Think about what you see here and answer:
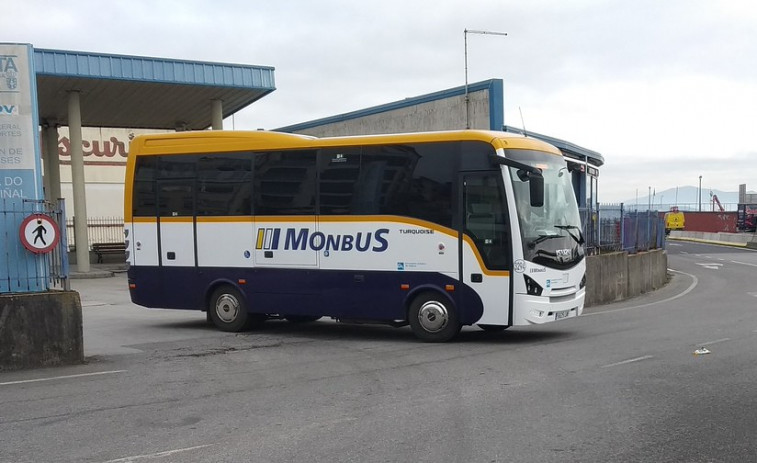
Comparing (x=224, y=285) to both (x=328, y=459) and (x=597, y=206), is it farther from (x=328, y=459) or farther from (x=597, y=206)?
(x=597, y=206)

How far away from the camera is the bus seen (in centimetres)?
1096

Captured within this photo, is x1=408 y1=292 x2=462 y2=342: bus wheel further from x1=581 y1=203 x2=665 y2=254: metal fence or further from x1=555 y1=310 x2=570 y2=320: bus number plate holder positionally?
x1=581 y1=203 x2=665 y2=254: metal fence

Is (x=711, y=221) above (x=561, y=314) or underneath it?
underneath

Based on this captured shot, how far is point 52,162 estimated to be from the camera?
30375 millimetres

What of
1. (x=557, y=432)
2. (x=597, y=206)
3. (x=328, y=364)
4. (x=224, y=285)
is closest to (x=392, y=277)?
(x=328, y=364)

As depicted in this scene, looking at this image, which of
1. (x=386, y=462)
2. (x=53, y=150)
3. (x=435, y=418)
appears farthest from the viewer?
(x=53, y=150)

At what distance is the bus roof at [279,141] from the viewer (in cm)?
1115

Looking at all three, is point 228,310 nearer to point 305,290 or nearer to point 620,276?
point 305,290

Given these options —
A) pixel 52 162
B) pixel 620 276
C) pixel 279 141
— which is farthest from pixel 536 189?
pixel 52 162

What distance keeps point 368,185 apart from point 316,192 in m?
0.93

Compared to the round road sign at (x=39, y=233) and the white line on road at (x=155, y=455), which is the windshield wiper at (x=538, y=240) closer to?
the white line on road at (x=155, y=455)

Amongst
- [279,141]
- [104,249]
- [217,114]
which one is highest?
[217,114]

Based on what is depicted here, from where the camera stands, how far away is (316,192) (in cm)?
1199

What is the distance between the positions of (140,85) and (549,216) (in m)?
17.8
